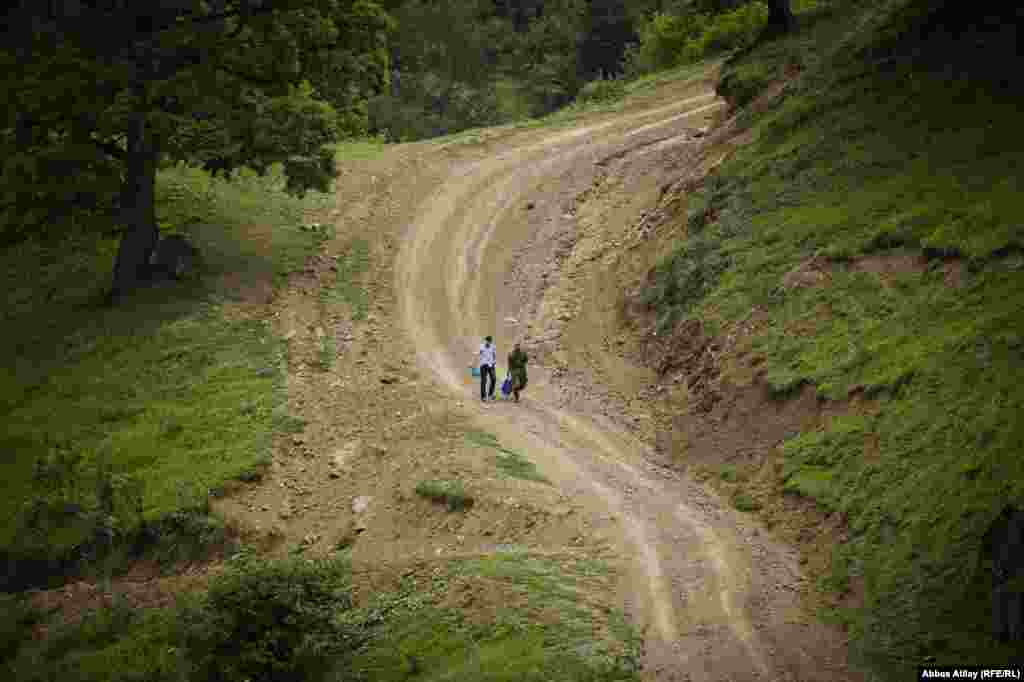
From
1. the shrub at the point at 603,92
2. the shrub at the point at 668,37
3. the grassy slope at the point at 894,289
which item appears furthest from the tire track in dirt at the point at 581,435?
the shrub at the point at 668,37

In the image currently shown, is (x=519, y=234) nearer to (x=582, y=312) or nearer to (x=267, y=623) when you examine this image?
(x=582, y=312)

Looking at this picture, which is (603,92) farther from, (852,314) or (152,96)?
(852,314)

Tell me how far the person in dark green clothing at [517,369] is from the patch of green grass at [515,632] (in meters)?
8.07

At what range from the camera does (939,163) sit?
26.2 meters

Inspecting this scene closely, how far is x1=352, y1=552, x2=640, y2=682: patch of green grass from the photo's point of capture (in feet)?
54.1

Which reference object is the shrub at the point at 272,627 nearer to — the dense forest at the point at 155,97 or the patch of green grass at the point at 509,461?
the patch of green grass at the point at 509,461

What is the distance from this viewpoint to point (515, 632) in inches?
688

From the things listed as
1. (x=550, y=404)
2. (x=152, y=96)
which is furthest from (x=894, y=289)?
(x=152, y=96)

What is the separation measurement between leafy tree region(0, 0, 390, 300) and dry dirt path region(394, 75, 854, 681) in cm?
548

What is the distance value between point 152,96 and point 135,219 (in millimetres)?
3590

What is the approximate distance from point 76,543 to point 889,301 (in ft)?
56.6

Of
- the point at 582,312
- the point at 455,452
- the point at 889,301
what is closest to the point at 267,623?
the point at 455,452

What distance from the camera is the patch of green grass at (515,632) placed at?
16.5m

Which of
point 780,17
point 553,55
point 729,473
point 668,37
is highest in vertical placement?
point 553,55
